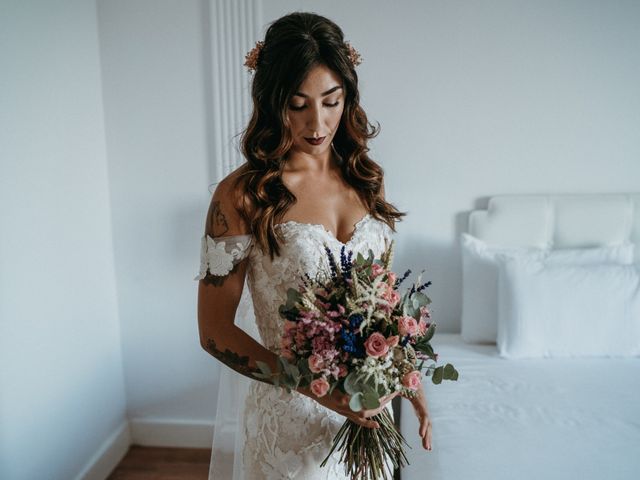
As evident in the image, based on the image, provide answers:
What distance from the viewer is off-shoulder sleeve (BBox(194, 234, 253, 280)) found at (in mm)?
1378

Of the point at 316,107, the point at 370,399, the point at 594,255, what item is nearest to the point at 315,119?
the point at 316,107

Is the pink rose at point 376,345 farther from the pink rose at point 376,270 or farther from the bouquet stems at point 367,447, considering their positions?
the bouquet stems at point 367,447

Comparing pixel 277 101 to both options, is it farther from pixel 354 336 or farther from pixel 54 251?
pixel 54 251

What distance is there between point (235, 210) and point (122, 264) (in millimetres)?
1705

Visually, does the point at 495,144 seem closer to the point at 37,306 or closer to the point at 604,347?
the point at 604,347

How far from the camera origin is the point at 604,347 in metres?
2.40

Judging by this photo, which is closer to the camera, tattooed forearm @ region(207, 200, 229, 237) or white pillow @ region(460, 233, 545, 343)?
tattooed forearm @ region(207, 200, 229, 237)

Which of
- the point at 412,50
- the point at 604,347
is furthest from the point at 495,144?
the point at 604,347

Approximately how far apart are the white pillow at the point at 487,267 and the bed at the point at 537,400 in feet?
0.20

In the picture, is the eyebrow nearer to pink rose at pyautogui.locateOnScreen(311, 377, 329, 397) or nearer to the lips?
the lips

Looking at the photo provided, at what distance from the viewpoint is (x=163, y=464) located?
9.35 ft

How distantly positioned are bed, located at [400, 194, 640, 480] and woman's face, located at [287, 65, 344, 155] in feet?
3.53

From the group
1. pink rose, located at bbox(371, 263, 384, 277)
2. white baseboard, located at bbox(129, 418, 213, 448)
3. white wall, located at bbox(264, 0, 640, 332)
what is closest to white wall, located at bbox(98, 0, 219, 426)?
white baseboard, located at bbox(129, 418, 213, 448)

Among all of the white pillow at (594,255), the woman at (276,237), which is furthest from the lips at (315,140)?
the white pillow at (594,255)
